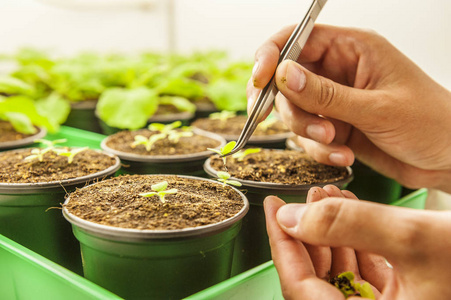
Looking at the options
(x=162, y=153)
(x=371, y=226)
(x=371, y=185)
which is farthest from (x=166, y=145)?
(x=371, y=226)

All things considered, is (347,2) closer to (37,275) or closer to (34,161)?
(34,161)

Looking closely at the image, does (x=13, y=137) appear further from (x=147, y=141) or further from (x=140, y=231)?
(x=140, y=231)

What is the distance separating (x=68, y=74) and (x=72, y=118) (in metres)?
0.21

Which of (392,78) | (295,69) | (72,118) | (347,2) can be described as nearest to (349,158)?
(392,78)

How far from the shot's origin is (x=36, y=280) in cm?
72

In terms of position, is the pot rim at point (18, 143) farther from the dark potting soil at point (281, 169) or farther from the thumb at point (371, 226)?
the thumb at point (371, 226)

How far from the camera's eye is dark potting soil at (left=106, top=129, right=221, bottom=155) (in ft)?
4.01

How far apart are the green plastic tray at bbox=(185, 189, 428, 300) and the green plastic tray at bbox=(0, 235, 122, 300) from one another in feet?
0.50

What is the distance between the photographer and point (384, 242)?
0.51 m

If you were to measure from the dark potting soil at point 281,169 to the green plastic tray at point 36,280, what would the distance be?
1.49 feet

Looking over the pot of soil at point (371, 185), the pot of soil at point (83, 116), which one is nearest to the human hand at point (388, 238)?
the pot of soil at point (371, 185)

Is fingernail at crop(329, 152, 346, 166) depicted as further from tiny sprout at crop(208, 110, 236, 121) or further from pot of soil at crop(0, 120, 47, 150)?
pot of soil at crop(0, 120, 47, 150)

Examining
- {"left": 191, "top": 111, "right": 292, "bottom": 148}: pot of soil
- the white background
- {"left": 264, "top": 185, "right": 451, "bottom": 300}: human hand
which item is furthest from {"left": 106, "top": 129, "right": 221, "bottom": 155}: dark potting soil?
the white background

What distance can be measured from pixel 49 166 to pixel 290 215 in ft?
2.24
